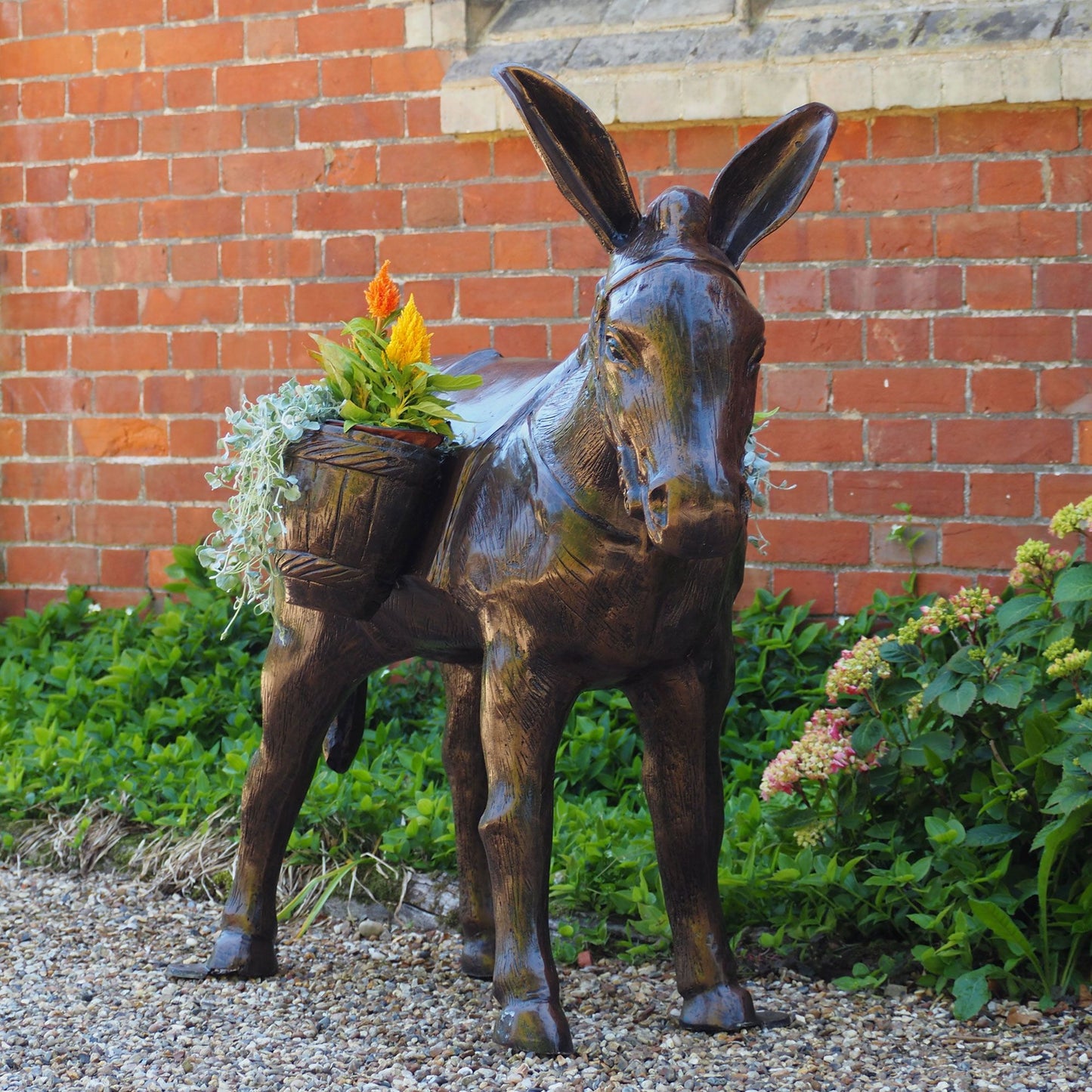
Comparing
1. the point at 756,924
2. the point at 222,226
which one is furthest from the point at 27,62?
the point at 756,924

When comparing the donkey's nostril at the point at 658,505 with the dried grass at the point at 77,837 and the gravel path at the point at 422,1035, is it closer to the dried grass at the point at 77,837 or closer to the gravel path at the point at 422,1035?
the gravel path at the point at 422,1035

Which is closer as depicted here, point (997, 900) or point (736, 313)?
point (736, 313)

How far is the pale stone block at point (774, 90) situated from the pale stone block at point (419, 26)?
1255mm

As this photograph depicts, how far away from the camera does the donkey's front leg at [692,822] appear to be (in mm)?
2736

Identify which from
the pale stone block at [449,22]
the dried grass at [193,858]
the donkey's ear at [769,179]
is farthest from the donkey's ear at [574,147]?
the pale stone block at [449,22]

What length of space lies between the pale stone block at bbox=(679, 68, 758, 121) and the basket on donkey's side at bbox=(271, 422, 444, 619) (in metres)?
2.57

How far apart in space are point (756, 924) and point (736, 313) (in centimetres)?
176

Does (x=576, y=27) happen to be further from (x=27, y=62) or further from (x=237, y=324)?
(x=27, y=62)

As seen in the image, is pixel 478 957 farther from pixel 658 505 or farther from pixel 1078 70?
pixel 1078 70

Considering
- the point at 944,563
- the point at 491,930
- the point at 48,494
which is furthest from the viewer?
the point at 48,494

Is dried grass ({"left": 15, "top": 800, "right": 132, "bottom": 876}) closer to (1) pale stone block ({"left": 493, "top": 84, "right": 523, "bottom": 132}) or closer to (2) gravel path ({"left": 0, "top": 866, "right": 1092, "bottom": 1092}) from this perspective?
(2) gravel path ({"left": 0, "top": 866, "right": 1092, "bottom": 1092})

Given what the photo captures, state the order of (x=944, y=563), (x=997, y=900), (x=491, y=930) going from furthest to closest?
1. (x=944, y=563)
2. (x=491, y=930)
3. (x=997, y=900)

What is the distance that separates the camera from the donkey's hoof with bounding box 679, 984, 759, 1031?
283 cm

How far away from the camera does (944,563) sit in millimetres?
4840
